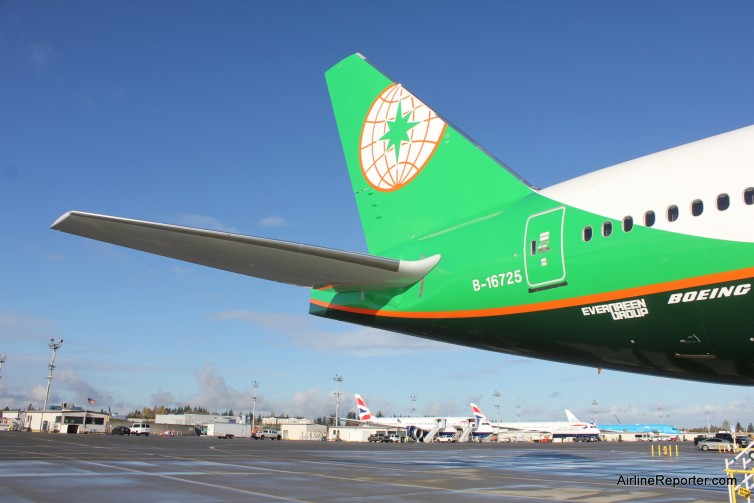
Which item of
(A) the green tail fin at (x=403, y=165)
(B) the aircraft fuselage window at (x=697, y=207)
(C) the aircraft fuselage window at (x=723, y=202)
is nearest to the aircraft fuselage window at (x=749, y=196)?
(C) the aircraft fuselage window at (x=723, y=202)

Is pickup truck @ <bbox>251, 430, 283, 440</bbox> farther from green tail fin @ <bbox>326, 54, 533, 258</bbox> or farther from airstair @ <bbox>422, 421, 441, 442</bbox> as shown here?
green tail fin @ <bbox>326, 54, 533, 258</bbox>

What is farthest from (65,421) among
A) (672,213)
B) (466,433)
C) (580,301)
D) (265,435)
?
(672,213)

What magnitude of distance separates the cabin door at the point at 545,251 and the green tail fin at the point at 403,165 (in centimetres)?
134

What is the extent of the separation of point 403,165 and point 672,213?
19.6 feet

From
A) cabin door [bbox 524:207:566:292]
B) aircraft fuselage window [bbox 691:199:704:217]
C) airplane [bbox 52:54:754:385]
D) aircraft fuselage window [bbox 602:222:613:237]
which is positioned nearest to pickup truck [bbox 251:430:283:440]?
airplane [bbox 52:54:754:385]

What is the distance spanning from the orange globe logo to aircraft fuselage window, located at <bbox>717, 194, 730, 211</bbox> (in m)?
5.63

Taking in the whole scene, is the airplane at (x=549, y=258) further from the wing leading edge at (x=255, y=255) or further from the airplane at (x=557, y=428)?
the airplane at (x=557, y=428)

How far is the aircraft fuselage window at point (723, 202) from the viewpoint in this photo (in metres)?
6.34

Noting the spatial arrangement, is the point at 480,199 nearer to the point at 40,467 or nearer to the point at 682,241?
the point at 682,241

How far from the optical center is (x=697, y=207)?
6551 mm

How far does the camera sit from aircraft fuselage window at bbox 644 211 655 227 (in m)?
6.87

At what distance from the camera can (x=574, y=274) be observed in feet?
24.2

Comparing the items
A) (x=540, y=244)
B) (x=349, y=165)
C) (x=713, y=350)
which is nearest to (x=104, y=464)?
(x=349, y=165)

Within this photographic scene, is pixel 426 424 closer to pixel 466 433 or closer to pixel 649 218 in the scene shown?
pixel 466 433
